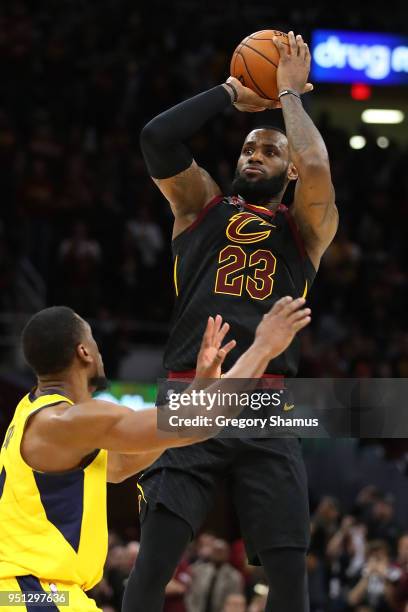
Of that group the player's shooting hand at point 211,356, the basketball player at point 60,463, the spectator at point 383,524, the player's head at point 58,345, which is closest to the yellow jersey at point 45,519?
the basketball player at point 60,463

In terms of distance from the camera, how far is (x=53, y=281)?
1553 centimetres

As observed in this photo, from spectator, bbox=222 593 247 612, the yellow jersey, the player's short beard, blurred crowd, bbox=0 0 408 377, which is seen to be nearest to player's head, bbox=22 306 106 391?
the yellow jersey

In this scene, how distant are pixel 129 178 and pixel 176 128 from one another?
457 inches

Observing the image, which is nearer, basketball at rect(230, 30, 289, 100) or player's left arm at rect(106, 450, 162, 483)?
player's left arm at rect(106, 450, 162, 483)

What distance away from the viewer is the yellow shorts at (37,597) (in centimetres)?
486

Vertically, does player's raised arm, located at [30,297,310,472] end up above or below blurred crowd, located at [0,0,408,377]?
below

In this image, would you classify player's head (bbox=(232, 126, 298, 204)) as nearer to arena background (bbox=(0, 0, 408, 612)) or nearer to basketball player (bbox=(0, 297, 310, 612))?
basketball player (bbox=(0, 297, 310, 612))

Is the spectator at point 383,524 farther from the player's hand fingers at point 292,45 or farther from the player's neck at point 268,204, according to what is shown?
the player's hand fingers at point 292,45

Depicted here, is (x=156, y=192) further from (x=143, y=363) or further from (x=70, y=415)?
(x=70, y=415)

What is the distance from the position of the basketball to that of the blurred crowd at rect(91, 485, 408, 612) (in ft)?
20.9

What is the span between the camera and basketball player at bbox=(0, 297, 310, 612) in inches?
190

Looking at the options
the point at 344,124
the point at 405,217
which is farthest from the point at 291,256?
the point at 344,124

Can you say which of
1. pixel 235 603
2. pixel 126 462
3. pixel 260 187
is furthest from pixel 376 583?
pixel 126 462

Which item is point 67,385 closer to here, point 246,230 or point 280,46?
point 246,230
